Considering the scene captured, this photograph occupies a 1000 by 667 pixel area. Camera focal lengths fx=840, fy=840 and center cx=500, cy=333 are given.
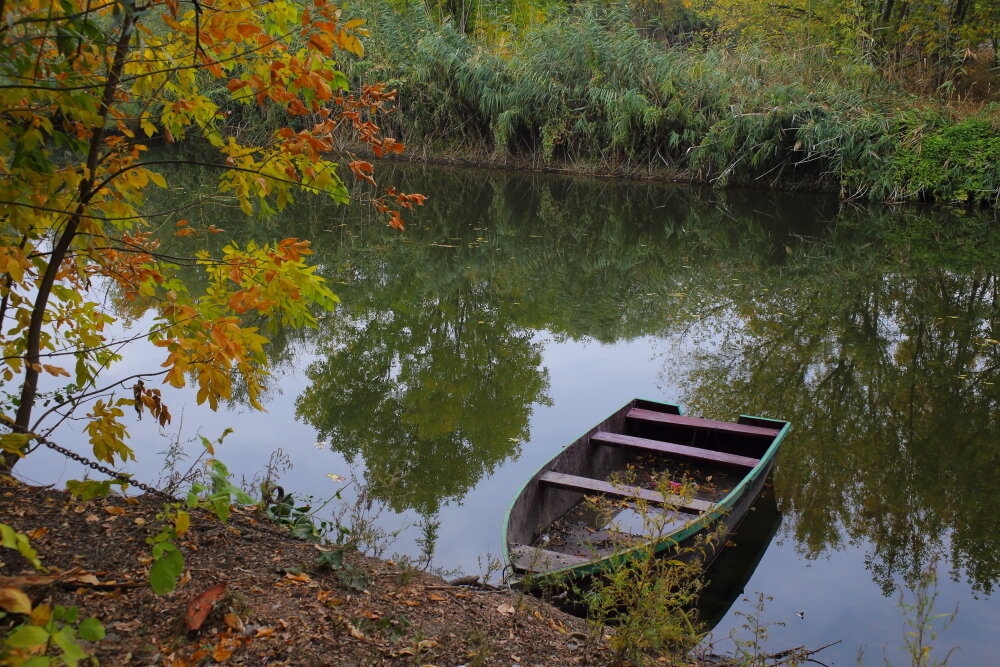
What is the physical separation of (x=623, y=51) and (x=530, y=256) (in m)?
9.48

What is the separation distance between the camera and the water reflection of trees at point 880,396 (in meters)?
5.79

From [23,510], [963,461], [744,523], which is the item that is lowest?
[23,510]

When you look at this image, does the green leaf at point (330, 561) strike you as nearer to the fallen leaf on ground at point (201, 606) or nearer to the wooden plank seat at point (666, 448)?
the fallen leaf on ground at point (201, 606)

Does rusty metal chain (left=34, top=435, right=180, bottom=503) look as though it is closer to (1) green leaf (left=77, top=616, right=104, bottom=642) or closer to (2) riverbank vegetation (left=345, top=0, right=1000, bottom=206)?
(1) green leaf (left=77, top=616, right=104, bottom=642)

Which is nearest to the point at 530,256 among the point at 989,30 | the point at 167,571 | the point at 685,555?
the point at 685,555

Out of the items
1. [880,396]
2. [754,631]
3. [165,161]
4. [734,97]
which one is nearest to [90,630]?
[165,161]

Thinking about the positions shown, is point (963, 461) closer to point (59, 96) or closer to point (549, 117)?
point (59, 96)

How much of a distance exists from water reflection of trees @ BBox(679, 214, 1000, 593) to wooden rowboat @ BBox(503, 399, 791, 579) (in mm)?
515

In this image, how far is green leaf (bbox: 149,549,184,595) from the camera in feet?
7.42

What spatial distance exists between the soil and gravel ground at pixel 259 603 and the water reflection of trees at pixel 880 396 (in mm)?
2878

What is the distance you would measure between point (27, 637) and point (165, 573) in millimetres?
587

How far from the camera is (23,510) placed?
347 cm

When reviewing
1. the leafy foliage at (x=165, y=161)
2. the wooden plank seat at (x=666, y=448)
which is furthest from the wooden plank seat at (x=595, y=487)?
the leafy foliage at (x=165, y=161)

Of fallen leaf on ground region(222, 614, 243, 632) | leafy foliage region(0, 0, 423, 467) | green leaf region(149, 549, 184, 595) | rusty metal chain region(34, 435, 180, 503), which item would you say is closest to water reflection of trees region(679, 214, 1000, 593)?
fallen leaf on ground region(222, 614, 243, 632)
